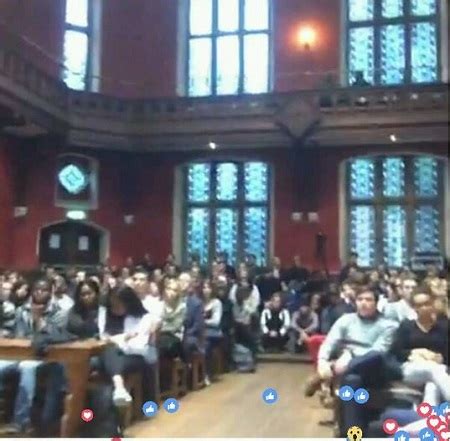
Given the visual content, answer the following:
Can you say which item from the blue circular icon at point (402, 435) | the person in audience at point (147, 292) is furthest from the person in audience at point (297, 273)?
the blue circular icon at point (402, 435)

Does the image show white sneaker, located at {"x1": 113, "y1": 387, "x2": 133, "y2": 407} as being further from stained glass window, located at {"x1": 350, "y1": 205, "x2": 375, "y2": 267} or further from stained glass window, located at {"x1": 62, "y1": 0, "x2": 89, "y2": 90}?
stained glass window, located at {"x1": 62, "y1": 0, "x2": 89, "y2": 90}

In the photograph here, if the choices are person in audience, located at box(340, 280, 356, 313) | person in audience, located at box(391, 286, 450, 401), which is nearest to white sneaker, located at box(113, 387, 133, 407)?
person in audience, located at box(340, 280, 356, 313)

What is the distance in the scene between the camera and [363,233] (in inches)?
153

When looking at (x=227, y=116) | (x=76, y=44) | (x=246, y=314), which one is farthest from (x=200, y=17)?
(x=246, y=314)

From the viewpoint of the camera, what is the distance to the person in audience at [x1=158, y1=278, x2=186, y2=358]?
391 cm

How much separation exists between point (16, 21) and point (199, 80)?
1.02 m

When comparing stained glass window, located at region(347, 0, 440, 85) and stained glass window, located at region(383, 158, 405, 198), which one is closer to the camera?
stained glass window, located at region(383, 158, 405, 198)

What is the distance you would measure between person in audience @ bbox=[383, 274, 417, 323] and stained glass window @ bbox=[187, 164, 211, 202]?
3.89 feet

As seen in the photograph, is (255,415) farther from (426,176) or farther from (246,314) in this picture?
(426,176)

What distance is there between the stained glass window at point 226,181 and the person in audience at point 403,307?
1.03 m

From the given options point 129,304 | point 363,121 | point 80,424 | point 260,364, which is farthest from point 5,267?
point 363,121

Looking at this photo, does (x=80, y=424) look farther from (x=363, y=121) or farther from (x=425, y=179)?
(x=363, y=121)

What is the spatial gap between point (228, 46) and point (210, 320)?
5.21 ft

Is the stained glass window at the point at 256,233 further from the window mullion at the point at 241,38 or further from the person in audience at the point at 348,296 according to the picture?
the window mullion at the point at 241,38
